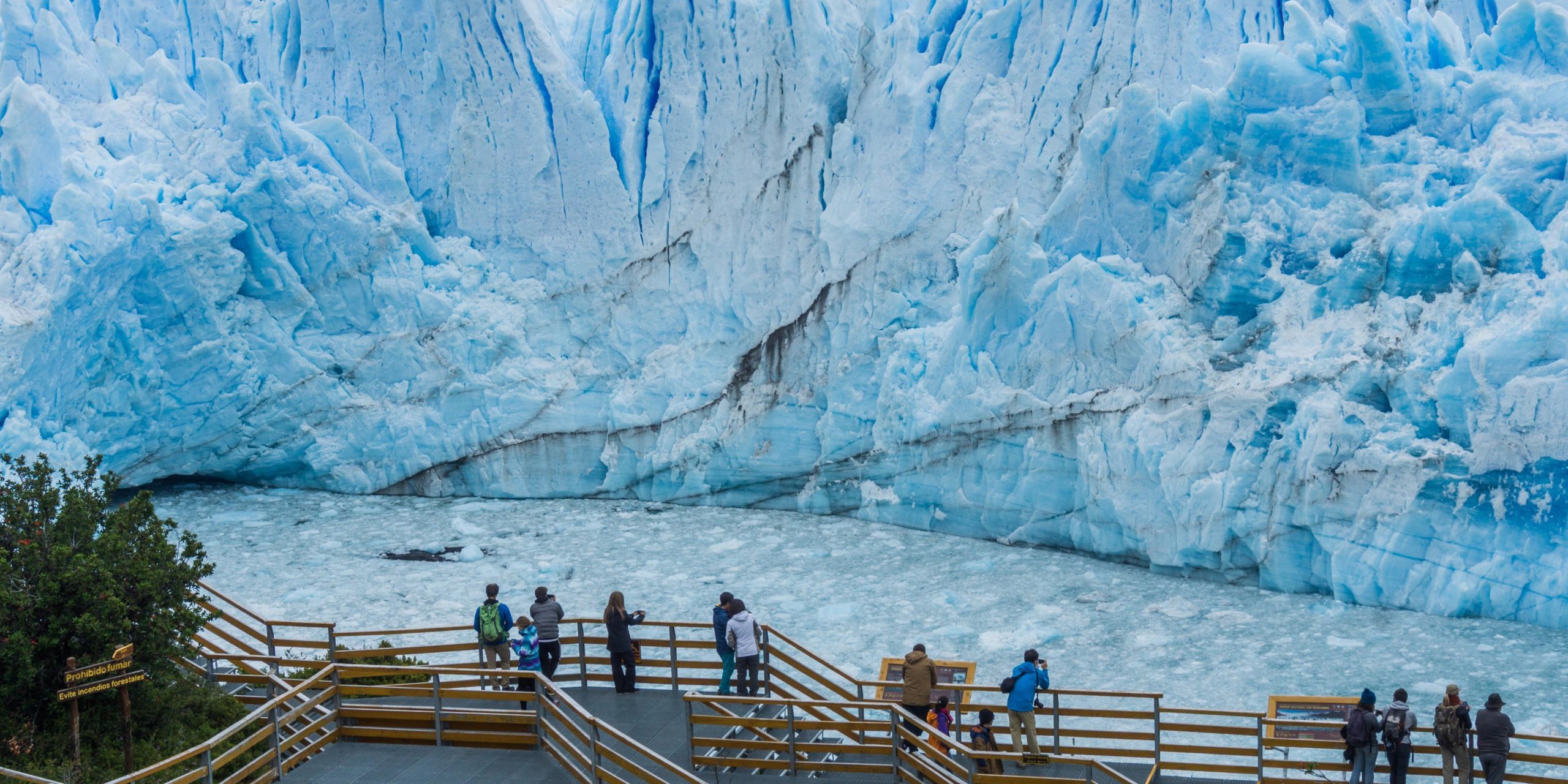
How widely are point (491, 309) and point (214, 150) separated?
420 cm

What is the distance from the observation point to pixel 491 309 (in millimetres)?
19062

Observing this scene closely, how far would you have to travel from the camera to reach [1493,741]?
326 inches

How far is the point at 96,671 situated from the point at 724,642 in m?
3.94

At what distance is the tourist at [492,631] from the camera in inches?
387

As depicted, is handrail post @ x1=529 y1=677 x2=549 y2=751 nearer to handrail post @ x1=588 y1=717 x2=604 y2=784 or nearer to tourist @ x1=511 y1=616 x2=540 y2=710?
tourist @ x1=511 y1=616 x2=540 y2=710

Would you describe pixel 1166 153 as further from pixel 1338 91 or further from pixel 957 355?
pixel 957 355

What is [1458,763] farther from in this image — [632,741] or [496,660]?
[496,660]

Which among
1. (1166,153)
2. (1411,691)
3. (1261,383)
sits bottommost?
(1411,691)

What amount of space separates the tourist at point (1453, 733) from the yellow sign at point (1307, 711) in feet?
2.17

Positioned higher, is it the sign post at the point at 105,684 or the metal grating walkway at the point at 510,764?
the sign post at the point at 105,684

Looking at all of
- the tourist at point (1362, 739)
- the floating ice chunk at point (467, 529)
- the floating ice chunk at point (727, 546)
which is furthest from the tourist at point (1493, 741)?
the floating ice chunk at point (467, 529)

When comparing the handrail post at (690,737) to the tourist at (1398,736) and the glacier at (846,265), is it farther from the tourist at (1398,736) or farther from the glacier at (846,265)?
the glacier at (846,265)

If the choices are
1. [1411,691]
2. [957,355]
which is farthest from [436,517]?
[1411,691]

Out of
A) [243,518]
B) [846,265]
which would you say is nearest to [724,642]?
[846,265]
